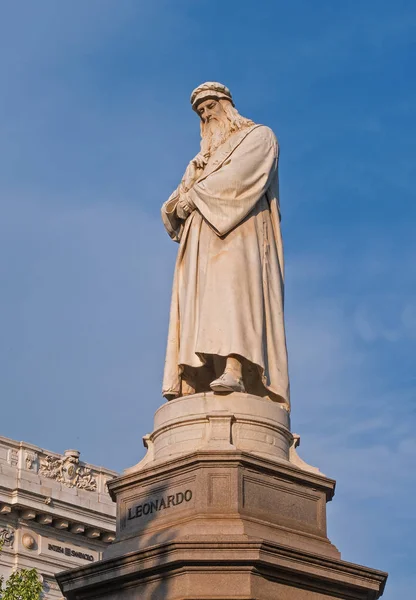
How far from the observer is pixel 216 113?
17.4m

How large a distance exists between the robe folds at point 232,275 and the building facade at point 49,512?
1592 inches

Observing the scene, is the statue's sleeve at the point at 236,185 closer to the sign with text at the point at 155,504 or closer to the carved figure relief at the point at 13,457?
the sign with text at the point at 155,504

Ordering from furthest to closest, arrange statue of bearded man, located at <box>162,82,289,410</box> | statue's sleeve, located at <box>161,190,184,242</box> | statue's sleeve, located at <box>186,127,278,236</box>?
1. statue's sleeve, located at <box>161,190,184,242</box>
2. statue's sleeve, located at <box>186,127,278,236</box>
3. statue of bearded man, located at <box>162,82,289,410</box>

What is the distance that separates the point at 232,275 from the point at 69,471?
44.4 meters

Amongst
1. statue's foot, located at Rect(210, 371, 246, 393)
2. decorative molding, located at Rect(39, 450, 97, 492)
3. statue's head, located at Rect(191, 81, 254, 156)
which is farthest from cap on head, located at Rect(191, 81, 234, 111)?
decorative molding, located at Rect(39, 450, 97, 492)

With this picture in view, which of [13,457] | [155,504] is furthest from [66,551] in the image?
[155,504]

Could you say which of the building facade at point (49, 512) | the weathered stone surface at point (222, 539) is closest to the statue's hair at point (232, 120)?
the weathered stone surface at point (222, 539)

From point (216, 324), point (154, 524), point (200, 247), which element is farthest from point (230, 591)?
point (200, 247)

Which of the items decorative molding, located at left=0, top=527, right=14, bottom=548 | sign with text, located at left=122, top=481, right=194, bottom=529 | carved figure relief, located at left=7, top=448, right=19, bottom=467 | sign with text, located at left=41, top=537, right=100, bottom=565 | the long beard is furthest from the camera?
sign with text, located at left=41, top=537, right=100, bottom=565

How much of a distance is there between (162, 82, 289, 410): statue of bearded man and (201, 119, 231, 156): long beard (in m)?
0.02

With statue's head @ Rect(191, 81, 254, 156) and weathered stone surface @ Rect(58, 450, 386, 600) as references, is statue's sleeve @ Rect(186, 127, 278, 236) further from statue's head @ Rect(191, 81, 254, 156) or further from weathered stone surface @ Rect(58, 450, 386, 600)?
weathered stone surface @ Rect(58, 450, 386, 600)

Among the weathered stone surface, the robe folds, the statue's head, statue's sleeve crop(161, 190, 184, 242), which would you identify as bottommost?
the weathered stone surface

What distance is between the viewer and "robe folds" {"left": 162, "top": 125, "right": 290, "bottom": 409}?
15.8 metres

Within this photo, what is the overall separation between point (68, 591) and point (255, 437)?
8.67 ft
